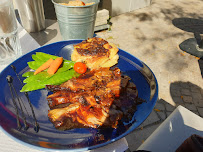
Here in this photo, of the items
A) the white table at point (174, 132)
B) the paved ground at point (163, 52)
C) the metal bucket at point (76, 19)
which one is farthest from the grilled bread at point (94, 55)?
the paved ground at point (163, 52)

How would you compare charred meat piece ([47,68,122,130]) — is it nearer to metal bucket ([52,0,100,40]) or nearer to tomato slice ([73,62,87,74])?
tomato slice ([73,62,87,74])

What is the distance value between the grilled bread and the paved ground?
174cm

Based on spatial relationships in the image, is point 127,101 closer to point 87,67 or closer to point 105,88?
point 105,88

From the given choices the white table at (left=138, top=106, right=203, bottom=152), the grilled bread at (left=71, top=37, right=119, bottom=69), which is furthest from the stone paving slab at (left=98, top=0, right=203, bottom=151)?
the grilled bread at (left=71, top=37, right=119, bottom=69)

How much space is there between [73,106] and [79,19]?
6.10 feet

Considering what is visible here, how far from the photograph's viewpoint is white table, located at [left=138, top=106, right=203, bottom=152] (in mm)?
1868

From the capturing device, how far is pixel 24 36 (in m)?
3.00

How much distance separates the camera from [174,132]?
201 cm

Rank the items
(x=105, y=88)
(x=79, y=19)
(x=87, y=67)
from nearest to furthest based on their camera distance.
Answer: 1. (x=105, y=88)
2. (x=87, y=67)
3. (x=79, y=19)

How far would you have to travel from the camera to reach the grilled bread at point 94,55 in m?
2.21

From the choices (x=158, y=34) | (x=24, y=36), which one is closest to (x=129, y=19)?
(x=158, y=34)

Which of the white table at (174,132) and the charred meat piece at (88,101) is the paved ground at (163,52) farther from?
the charred meat piece at (88,101)

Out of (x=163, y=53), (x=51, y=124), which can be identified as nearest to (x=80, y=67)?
(x=51, y=124)

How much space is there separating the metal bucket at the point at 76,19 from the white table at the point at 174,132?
2.04 meters
